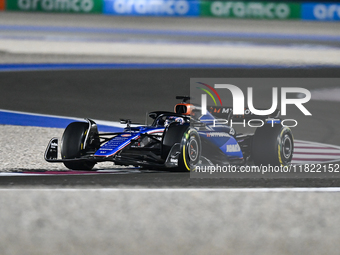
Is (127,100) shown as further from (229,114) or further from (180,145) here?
(180,145)

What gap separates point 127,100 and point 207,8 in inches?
659

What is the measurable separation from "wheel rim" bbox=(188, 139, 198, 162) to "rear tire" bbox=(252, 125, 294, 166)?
650 mm

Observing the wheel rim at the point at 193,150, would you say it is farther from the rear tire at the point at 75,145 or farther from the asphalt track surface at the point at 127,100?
the rear tire at the point at 75,145

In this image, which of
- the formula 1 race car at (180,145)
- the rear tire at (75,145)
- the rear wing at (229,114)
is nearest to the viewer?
the formula 1 race car at (180,145)

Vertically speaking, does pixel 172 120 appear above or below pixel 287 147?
above

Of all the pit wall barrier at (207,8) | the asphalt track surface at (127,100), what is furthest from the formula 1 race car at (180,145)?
the pit wall barrier at (207,8)

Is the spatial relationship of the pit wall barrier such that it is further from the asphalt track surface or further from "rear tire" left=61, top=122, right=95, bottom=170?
"rear tire" left=61, top=122, right=95, bottom=170

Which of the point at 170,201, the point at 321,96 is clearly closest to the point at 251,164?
the point at 170,201

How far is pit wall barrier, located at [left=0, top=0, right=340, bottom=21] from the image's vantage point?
→ 2567 centimetres

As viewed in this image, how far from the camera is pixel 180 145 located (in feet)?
16.8

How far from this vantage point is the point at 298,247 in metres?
3.15

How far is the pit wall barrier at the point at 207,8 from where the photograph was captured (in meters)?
25.7

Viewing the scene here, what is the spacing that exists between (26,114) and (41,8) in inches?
690

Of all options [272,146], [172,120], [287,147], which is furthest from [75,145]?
[287,147]
